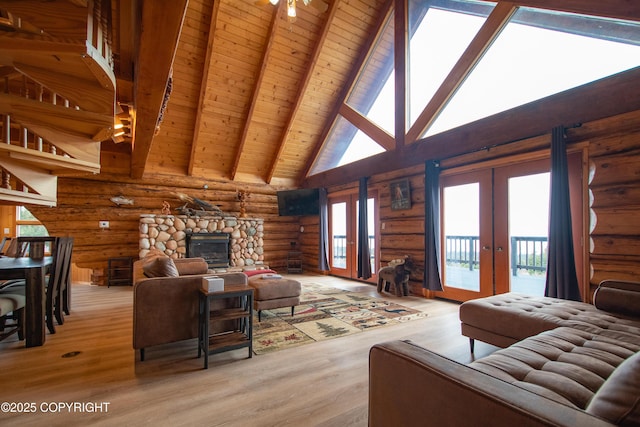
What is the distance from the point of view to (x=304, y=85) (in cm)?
638

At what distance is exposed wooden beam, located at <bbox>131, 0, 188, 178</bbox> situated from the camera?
1.61m

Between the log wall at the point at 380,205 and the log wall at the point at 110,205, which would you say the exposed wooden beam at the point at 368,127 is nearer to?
the log wall at the point at 380,205

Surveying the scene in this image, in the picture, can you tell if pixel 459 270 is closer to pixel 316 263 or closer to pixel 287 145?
pixel 316 263

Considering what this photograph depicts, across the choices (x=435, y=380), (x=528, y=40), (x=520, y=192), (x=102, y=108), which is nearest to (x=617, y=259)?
(x=520, y=192)

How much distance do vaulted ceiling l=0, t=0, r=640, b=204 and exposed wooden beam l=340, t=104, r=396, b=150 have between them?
25 millimetres

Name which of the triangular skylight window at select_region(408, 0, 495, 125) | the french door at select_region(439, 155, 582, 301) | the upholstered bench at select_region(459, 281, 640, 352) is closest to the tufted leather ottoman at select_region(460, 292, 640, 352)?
the upholstered bench at select_region(459, 281, 640, 352)

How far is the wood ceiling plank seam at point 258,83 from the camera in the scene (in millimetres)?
5395

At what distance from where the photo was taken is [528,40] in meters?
3.84

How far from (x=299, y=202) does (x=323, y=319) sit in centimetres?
459

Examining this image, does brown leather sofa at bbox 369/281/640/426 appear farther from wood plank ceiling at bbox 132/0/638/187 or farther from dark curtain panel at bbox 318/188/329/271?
dark curtain panel at bbox 318/188/329/271

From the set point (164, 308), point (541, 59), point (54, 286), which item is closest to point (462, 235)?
point (541, 59)

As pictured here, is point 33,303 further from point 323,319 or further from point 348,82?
point 348,82

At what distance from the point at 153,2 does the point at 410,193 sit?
475 centimetres

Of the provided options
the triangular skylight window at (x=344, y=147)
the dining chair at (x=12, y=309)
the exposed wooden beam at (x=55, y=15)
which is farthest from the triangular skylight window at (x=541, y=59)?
the dining chair at (x=12, y=309)
